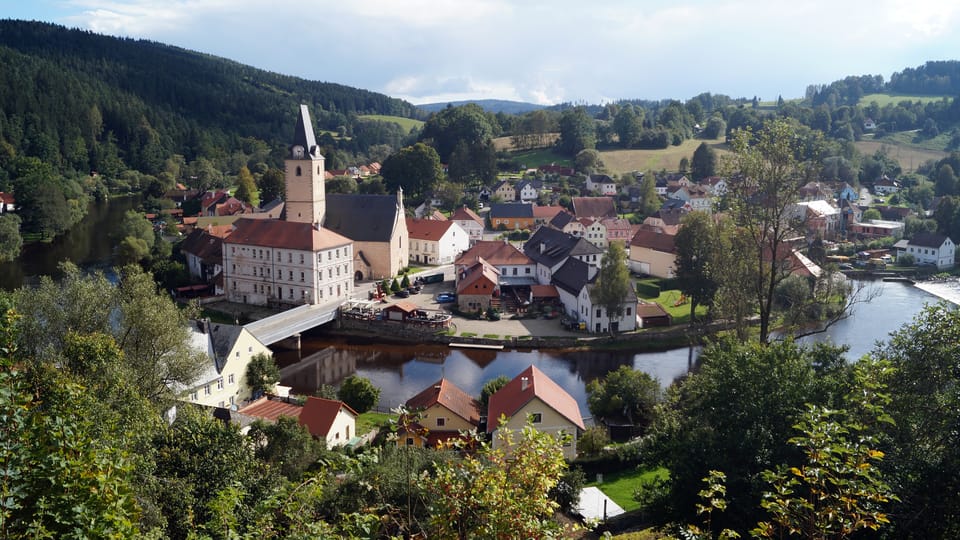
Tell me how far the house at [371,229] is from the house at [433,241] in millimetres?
2762

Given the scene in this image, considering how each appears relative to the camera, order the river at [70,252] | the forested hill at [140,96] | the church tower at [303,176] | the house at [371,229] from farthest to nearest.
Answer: the forested hill at [140,96], the house at [371,229], the river at [70,252], the church tower at [303,176]

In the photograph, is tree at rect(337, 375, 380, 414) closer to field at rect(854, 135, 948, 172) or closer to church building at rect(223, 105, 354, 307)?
church building at rect(223, 105, 354, 307)

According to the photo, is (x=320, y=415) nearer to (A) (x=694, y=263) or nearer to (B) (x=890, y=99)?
(A) (x=694, y=263)

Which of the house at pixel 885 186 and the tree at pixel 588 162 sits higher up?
the tree at pixel 588 162

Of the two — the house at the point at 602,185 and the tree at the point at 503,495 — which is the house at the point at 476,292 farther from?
the house at the point at 602,185

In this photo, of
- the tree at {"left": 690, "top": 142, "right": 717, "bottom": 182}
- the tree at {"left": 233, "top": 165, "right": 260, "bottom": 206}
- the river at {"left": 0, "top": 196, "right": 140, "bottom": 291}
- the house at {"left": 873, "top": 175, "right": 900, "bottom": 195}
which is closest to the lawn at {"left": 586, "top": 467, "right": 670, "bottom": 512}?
the river at {"left": 0, "top": 196, "right": 140, "bottom": 291}

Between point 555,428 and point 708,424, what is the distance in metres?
6.66

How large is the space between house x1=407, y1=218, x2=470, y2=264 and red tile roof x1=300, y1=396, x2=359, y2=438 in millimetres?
24215

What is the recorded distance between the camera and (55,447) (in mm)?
5715

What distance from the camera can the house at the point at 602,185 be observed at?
64125mm

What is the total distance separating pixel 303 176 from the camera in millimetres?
36562

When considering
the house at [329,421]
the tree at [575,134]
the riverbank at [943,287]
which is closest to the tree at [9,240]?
the house at [329,421]

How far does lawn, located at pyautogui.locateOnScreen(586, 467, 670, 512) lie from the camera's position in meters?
14.8

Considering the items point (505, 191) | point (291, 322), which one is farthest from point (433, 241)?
point (505, 191)
